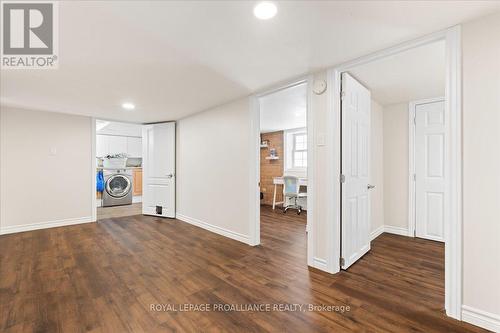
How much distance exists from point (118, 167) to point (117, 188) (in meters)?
0.68

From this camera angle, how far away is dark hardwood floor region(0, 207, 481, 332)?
1542 millimetres

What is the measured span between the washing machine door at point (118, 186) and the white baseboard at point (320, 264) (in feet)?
19.8

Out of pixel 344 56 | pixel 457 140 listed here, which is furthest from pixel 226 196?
pixel 457 140

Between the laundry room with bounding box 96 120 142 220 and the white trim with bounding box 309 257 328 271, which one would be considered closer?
the white trim with bounding box 309 257 328 271

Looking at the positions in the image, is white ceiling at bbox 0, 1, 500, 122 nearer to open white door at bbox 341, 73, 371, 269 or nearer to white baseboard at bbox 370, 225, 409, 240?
open white door at bbox 341, 73, 371, 269

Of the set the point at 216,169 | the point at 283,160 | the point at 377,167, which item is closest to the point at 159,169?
the point at 216,169

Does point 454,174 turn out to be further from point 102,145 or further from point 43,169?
point 102,145

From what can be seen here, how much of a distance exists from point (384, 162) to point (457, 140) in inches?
93.5

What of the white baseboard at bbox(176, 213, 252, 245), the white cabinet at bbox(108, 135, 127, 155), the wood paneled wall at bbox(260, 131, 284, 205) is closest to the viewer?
the white baseboard at bbox(176, 213, 252, 245)

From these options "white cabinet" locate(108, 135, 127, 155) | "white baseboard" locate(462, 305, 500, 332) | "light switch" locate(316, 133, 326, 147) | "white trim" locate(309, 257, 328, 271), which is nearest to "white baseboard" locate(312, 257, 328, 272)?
"white trim" locate(309, 257, 328, 271)

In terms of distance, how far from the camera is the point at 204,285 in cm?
204

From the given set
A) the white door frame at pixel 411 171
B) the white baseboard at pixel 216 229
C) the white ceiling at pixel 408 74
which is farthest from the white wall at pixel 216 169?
the white door frame at pixel 411 171

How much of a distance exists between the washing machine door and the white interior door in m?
7.06

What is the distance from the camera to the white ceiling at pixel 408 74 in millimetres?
→ 2031
